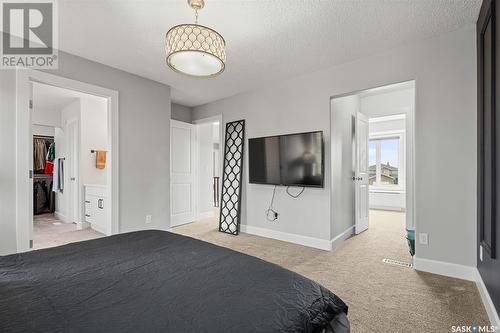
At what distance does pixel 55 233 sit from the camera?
14.2 feet

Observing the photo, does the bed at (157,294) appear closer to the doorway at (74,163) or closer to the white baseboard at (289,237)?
the white baseboard at (289,237)

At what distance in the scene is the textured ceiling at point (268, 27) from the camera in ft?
7.11

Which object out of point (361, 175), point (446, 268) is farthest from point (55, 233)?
point (446, 268)

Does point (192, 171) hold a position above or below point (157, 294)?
above

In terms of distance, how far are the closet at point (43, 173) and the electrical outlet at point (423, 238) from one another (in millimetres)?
→ 7614

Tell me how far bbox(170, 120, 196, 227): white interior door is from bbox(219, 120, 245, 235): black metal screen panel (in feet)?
2.98

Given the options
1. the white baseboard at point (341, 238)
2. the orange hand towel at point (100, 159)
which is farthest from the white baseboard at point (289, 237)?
the orange hand towel at point (100, 159)

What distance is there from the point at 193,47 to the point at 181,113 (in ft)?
12.7

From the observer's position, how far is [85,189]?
16.0ft

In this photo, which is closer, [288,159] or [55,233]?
[288,159]

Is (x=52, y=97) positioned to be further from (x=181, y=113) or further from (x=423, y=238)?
(x=423, y=238)

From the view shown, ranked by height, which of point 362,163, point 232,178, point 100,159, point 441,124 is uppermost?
point 441,124

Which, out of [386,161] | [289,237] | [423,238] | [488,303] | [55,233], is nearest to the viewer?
[488,303]

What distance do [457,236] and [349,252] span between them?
47.8 inches
